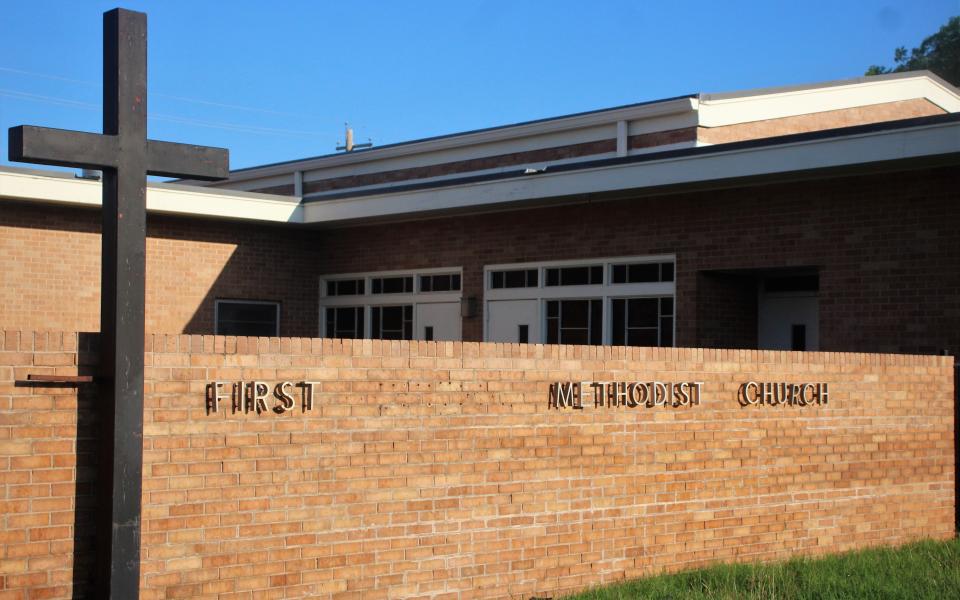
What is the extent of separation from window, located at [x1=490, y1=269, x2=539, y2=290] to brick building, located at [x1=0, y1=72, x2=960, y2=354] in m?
0.03

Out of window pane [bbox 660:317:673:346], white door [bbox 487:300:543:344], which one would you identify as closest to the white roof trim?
white door [bbox 487:300:543:344]

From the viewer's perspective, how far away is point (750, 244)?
16.6 meters

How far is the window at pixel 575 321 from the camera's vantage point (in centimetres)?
1852

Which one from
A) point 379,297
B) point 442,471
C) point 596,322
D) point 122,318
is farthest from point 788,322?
point 122,318

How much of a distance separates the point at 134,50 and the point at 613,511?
538cm

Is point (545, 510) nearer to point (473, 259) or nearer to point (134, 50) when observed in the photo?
point (134, 50)

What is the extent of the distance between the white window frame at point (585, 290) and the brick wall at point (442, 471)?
528cm

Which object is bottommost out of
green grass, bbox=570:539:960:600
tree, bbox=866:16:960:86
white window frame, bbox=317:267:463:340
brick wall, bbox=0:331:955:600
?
green grass, bbox=570:539:960:600

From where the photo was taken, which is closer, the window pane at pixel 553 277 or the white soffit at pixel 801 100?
the window pane at pixel 553 277

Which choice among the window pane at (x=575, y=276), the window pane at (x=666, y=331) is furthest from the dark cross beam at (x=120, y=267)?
the window pane at (x=575, y=276)

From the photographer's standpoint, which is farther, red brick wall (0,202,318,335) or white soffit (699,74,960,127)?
white soffit (699,74,960,127)

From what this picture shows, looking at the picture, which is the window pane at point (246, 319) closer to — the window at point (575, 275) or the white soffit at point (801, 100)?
the window at point (575, 275)

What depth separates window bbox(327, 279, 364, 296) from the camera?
879 inches

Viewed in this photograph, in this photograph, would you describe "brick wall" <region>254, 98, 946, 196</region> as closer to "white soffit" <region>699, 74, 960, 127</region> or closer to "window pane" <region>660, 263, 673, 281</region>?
"white soffit" <region>699, 74, 960, 127</region>
